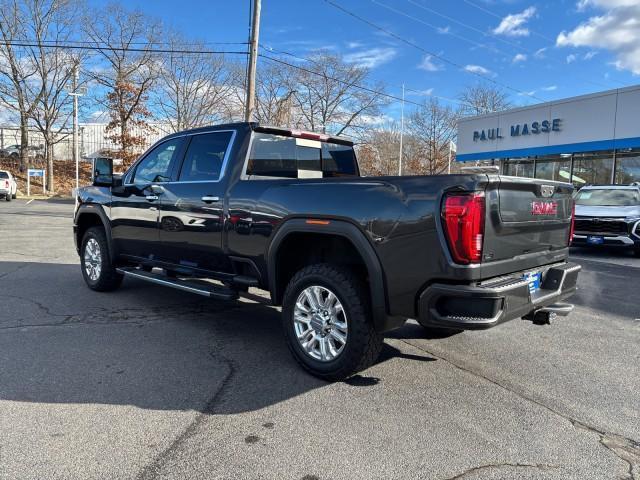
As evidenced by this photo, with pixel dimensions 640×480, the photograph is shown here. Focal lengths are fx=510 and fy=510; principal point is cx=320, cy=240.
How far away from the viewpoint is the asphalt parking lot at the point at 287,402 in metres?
2.75

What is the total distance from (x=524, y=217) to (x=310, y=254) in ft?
5.60

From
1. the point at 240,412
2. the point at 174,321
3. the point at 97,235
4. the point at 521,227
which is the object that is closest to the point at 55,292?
the point at 97,235

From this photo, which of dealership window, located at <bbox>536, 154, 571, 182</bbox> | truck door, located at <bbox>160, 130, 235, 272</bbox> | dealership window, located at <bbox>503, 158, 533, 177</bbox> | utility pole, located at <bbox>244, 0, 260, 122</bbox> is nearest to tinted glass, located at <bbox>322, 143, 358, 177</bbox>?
truck door, located at <bbox>160, 130, 235, 272</bbox>

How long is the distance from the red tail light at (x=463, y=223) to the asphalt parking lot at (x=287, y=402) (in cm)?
110

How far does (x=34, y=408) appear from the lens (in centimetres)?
332

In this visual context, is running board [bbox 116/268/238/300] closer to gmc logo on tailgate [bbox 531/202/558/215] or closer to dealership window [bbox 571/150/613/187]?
gmc logo on tailgate [bbox 531/202/558/215]

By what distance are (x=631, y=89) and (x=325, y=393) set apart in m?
20.2

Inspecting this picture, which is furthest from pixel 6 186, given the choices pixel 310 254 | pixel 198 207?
pixel 310 254

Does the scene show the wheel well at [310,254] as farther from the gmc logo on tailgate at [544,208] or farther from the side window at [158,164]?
the side window at [158,164]

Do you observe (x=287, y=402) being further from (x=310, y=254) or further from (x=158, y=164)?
(x=158, y=164)

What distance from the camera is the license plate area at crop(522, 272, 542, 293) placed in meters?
3.62

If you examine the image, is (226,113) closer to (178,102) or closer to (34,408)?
(178,102)

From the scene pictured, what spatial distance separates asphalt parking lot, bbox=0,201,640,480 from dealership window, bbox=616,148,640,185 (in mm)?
16390

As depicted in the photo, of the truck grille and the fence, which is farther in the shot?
the fence
